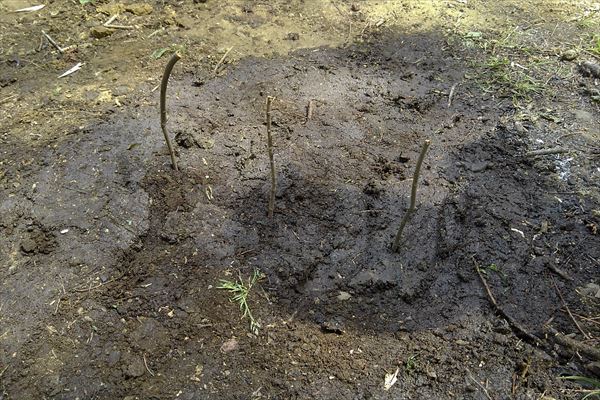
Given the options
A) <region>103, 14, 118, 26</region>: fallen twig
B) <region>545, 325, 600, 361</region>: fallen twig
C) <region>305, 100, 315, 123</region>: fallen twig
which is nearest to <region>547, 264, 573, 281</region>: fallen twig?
<region>545, 325, 600, 361</region>: fallen twig

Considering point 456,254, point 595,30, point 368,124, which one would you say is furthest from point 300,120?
point 595,30

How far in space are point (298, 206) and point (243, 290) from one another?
26.8 inches

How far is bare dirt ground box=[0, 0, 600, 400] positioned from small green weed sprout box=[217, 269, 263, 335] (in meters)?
0.03

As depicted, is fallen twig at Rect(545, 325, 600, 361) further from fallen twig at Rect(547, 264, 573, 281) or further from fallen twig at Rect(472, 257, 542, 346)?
fallen twig at Rect(547, 264, 573, 281)

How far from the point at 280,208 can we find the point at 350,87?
1370mm

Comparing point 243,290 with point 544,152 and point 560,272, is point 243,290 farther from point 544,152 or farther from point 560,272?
point 544,152

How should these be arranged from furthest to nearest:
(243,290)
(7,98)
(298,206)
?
(7,98)
(298,206)
(243,290)

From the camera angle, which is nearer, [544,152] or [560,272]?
[560,272]

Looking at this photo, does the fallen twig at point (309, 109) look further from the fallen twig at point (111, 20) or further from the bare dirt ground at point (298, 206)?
the fallen twig at point (111, 20)

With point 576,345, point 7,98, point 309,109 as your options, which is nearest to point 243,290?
point 309,109

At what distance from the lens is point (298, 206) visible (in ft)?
9.87

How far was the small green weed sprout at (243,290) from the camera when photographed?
2.53 metres

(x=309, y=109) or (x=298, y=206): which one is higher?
(x=309, y=109)

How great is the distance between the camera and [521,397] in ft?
7.43
